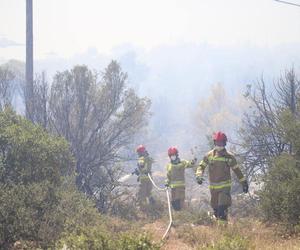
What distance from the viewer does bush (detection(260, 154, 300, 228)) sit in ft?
21.7

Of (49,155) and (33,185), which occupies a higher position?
(49,155)

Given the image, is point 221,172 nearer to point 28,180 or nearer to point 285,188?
point 285,188

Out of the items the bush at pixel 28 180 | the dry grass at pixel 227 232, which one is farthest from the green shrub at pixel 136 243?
the bush at pixel 28 180

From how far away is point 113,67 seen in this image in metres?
15.0

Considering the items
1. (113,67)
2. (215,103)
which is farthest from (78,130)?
(215,103)

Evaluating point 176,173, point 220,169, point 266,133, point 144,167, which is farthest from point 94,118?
point 220,169

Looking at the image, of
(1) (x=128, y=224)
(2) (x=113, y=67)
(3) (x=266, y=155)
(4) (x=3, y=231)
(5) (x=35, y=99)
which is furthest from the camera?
(2) (x=113, y=67)

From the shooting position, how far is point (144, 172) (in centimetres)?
1300

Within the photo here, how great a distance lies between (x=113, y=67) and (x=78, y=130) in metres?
3.13

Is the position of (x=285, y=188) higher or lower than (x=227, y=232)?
higher

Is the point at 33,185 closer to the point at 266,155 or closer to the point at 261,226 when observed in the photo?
the point at 261,226

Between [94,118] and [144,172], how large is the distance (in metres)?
2.50

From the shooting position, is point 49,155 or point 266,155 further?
point 266,155

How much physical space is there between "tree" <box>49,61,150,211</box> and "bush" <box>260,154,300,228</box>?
598cm
